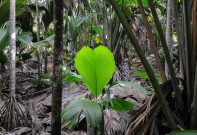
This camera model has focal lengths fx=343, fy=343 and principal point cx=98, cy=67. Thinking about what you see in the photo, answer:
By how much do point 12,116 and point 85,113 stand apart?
1752 millimetres

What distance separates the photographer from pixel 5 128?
327 cm

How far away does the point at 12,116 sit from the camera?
3293 millimetres

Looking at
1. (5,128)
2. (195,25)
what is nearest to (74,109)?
(195,25)

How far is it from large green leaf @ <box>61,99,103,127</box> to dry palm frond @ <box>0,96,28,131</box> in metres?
1.63

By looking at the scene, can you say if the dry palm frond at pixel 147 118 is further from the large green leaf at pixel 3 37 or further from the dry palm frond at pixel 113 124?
the large green leaf at pixel 3 37

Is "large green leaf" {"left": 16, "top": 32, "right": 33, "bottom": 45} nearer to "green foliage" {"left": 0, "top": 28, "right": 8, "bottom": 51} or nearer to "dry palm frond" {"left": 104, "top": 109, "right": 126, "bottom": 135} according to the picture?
"green foliage" {"left": 0, "top": 28, "right": 8, "bottom": 51}

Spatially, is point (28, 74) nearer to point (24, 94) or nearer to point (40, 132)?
point (24, 94)

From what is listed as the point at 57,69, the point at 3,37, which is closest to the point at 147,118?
the point at 57,69

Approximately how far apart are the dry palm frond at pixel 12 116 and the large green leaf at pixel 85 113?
1630 millimetres

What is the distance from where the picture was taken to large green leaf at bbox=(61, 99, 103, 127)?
67.4 inches

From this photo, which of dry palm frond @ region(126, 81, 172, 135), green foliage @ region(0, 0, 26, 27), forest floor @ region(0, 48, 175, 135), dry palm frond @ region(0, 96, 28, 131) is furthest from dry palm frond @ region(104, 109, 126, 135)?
green foliage @ region(0, 0, 26, 27)

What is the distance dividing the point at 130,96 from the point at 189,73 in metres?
1.03

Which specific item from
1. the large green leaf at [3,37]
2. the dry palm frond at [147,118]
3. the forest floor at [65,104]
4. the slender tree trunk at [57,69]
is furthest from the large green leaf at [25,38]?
the dry palm frond at [147,118]

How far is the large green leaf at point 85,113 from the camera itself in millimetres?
1711
